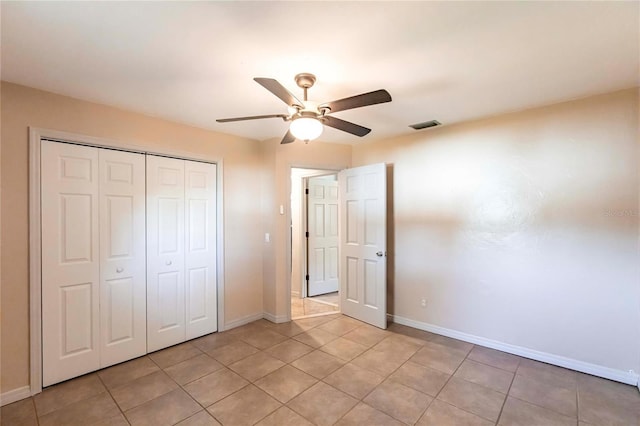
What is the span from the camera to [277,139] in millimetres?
3799

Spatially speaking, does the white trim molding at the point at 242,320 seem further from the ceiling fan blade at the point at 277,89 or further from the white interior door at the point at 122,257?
the ceiling fan blade at the point at 277,89

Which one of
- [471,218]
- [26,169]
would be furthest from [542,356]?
[26,169]

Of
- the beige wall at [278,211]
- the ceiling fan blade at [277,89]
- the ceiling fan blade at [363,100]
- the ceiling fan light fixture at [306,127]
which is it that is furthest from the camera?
the beige wall at [278,211]

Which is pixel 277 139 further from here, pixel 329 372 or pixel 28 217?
pixel 329 372

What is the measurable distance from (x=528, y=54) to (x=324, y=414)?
291 centimetres

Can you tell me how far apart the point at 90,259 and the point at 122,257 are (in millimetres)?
258

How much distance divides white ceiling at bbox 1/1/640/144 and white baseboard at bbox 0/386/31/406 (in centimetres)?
246

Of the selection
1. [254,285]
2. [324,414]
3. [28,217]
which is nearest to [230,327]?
[254,285]

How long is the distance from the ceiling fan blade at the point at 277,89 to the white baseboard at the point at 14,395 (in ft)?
10.0

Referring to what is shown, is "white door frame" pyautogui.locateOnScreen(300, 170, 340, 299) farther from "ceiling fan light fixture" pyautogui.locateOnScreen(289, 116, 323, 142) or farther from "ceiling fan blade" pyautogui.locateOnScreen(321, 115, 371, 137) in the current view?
"ceiling fan light fixture" pyautogui.locateOnScreen(289, 116, 323, 142)

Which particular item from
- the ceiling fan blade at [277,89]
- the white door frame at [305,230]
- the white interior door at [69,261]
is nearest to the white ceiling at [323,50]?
the ceiling fan blade at [277,89]

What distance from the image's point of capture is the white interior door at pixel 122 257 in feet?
8.98

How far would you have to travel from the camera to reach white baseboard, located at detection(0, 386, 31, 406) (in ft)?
7.23

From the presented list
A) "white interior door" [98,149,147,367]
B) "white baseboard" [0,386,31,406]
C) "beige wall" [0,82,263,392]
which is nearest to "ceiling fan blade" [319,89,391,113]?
"beige wall" [0,82,263,392]
